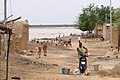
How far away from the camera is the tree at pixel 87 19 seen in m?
82.9

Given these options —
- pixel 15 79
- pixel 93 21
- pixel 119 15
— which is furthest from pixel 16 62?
Result: pixel 93 21

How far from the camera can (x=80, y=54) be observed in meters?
19.6

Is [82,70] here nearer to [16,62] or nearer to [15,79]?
[15,79]

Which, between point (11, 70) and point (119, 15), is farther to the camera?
point (119, 15)

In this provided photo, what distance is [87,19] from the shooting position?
272 ft

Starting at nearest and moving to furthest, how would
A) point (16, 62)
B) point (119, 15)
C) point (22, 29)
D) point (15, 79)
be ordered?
point (15, 79) → point (16, 62) → point (22, 29) → point (119, 15)

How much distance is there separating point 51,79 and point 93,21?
65.9m

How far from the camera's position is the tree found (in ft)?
272

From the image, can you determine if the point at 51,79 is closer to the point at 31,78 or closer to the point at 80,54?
the point at 31,78

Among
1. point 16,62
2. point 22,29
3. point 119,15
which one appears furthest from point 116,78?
point 119,15

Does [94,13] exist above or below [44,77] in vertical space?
above

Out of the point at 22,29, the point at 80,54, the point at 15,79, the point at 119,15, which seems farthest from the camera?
the point at 119,15

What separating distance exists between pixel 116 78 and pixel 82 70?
6.19 ft

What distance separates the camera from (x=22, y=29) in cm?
3647
